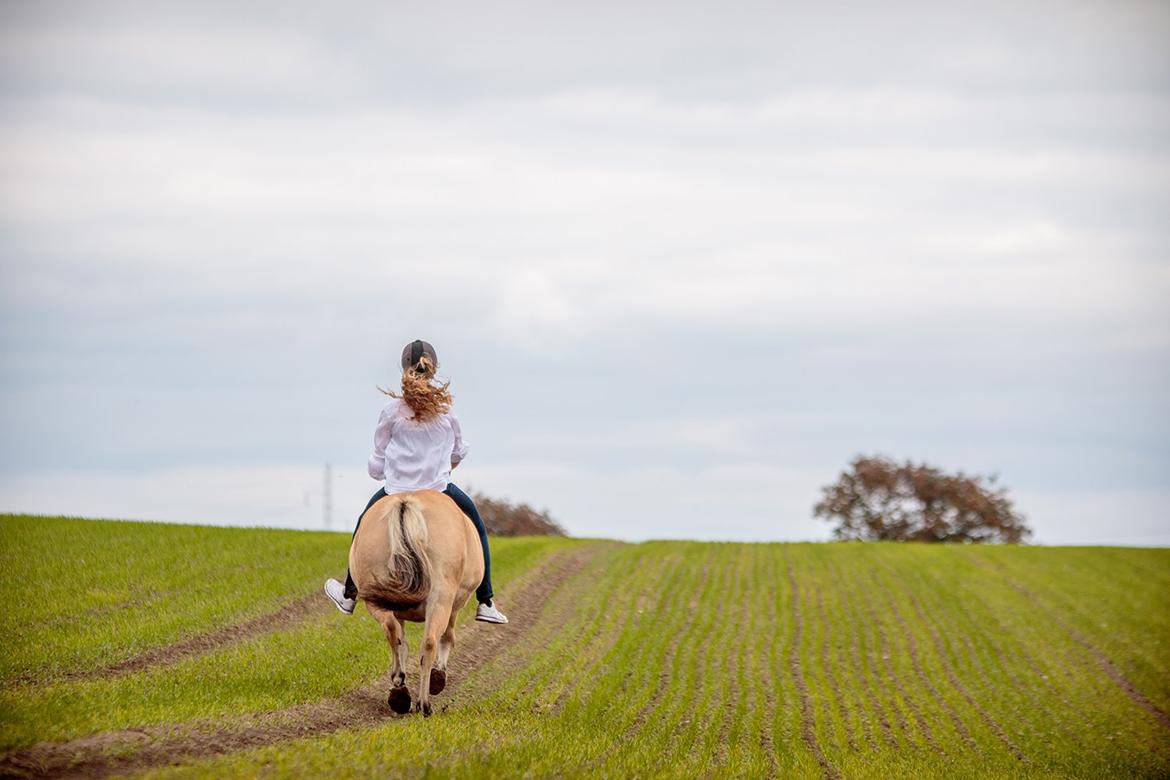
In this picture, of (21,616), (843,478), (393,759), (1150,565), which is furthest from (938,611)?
(843,478)

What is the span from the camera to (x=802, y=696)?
829 inches

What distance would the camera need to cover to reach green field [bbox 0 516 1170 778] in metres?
11.0

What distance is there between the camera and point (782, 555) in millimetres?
42406

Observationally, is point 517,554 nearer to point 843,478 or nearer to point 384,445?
point 384,445

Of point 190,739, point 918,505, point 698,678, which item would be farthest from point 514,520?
point 190,739

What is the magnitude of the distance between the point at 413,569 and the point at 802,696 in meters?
10.9

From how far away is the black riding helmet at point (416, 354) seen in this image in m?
13.4

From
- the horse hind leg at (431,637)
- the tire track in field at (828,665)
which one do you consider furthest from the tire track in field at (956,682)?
the horse hind leg at (431,637)

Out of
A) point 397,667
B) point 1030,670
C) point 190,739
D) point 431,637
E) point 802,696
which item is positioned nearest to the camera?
point 190,739

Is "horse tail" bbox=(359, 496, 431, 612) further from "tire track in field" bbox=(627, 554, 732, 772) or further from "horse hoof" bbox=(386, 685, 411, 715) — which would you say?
"tire track in field" bbox=(627, 554, 732, 772)

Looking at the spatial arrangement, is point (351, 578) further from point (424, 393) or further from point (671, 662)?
point (671, 662)

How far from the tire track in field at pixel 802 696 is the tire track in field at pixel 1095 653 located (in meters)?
6.98

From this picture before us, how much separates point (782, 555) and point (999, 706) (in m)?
19.5

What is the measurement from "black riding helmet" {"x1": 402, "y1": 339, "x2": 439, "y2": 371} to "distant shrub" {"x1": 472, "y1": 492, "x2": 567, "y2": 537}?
5229 centimetres
